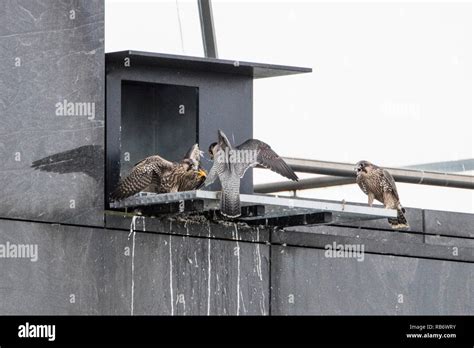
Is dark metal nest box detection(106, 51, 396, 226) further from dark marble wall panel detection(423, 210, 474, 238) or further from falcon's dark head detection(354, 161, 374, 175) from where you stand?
dark marble wall panel detection(423, 210, 474, 238)

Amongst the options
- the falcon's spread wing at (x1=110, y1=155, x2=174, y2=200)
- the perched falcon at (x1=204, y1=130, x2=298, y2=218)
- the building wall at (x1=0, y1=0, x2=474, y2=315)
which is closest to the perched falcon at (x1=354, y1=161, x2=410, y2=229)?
the building wall at (x1=0, y1=0, x2=474, y2=315)

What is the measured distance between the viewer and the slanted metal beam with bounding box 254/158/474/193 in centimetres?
2409

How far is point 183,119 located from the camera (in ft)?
71.8

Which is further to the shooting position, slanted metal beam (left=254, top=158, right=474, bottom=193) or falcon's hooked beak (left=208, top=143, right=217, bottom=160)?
slanted metal beam (left=254, top=158, right=474, bottom=193)

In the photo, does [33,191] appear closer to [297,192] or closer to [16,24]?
[16,24]

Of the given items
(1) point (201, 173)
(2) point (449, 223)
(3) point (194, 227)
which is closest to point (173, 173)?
Answer: (1) point (201, 173)

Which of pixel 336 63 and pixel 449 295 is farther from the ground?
pixel 336 63

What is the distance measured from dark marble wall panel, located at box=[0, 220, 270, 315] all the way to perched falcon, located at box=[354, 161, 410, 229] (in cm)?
170

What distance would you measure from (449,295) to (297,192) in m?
2.73

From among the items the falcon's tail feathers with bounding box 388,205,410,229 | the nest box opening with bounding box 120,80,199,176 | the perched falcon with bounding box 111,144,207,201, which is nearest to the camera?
the perched falcon with bounding box 111,144,207,201

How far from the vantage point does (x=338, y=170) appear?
24.3 m
